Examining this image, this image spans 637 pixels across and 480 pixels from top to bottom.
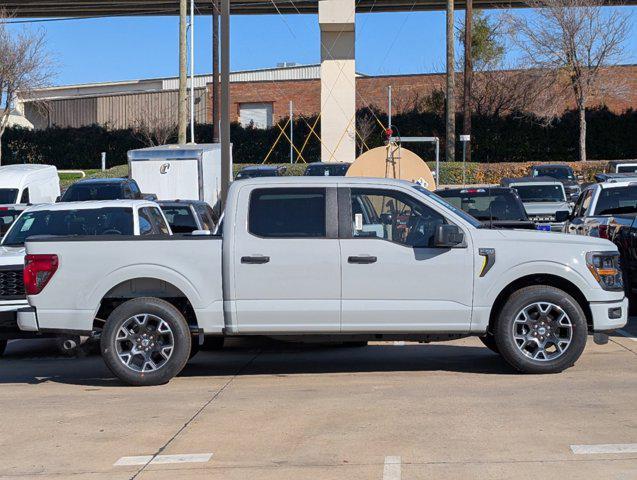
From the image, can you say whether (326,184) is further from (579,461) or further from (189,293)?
(579,461)

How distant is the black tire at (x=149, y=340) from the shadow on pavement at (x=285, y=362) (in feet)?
1.42

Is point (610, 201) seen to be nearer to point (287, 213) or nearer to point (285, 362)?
point (285, 362)

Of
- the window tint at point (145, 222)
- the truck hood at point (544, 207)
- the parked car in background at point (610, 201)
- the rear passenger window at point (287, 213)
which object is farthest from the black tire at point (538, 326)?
the truck hood at point (544, 207)

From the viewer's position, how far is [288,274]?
10.2 meters

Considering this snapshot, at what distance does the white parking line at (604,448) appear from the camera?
290 inches

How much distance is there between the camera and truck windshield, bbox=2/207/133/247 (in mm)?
13680

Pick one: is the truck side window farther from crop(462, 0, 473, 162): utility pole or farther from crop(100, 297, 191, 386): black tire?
crop(462, 0, 473, 162): utility pole

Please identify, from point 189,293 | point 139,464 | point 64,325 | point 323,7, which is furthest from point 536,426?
point 323,7

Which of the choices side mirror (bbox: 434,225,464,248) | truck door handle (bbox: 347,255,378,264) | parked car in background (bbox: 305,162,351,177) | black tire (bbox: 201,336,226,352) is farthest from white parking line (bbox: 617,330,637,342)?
parked car in background (bbox: 305,162,351,177)

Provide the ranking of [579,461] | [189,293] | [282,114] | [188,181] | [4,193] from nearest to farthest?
[579,461] < [189,293] < [4,193] < [188,181] < [282,114]

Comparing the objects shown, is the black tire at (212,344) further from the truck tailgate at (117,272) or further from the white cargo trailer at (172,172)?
the white cargo trailer at (172,172)

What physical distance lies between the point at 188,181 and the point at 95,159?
3063 cm

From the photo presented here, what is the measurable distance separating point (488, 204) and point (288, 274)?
9.83 m

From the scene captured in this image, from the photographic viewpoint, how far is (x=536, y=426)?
816 cm
